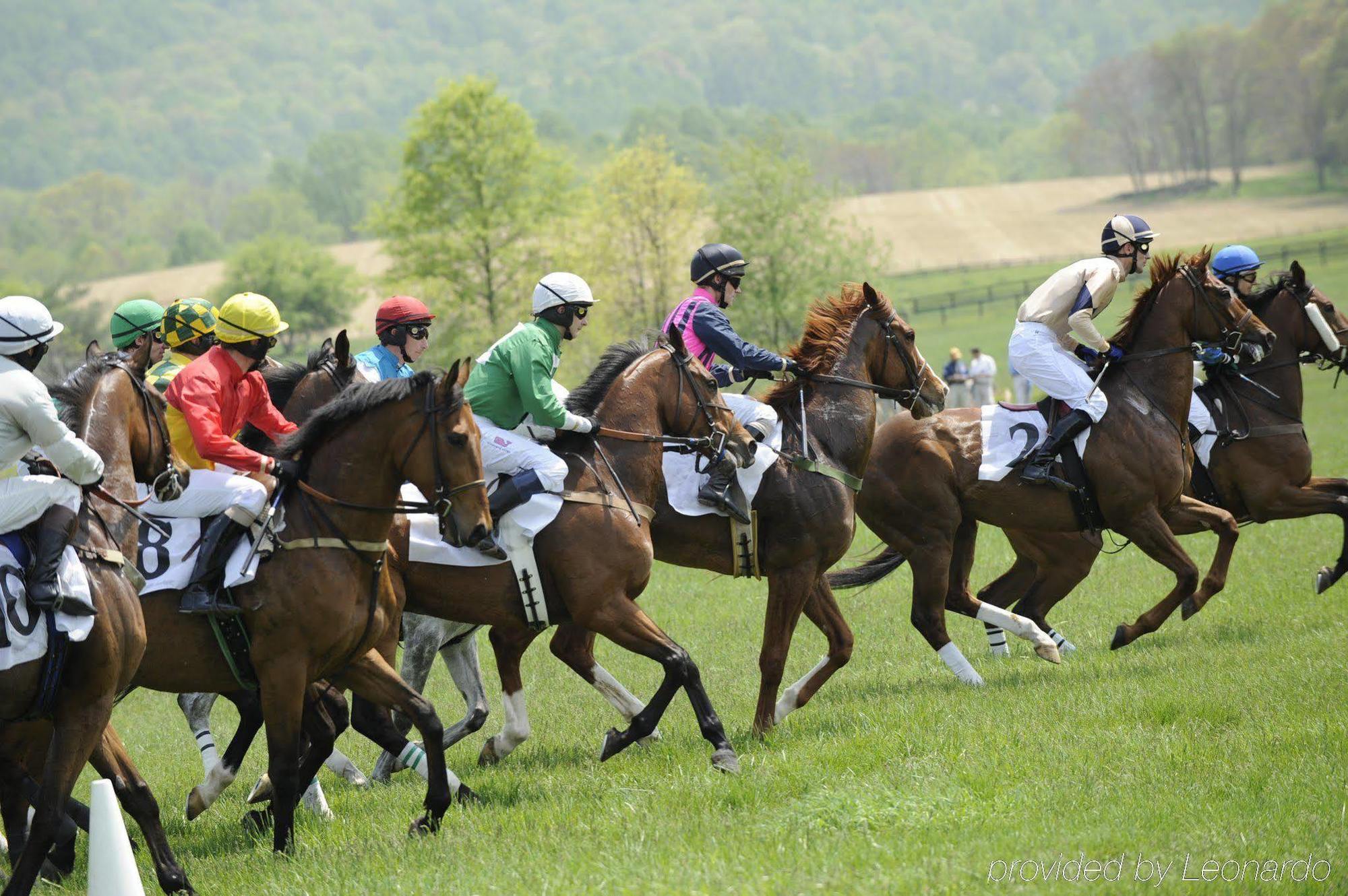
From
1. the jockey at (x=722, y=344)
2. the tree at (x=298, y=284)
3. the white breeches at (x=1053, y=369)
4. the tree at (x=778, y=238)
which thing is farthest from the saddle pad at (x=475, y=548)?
the tree at (x=298, y=284)

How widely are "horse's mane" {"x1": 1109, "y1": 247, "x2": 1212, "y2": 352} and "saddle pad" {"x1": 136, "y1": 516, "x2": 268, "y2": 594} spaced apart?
263 inches

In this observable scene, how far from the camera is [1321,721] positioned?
7379 millimetres

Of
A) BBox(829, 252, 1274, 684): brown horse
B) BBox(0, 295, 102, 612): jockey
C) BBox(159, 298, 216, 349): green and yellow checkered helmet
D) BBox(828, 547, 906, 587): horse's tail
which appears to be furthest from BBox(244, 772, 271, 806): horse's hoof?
BBox(828, 547, 906, 587): horse's tail

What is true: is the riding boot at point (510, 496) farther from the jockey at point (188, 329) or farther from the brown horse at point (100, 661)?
the jockey at point (188, 329)

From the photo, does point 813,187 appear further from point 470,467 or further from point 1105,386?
point 470,467

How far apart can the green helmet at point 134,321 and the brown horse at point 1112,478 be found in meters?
5.27

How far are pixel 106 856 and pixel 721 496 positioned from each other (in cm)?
443

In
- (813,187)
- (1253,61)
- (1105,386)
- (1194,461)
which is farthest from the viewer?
(1253,61)

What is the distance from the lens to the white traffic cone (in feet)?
18.7

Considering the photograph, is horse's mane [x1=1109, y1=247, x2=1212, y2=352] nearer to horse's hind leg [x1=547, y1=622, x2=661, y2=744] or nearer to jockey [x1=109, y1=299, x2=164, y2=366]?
horse's hind leg [x1=547, y1=622, x2=661, y2=744]

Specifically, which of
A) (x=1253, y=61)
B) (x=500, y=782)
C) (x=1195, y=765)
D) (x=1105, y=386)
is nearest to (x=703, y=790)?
(x=500, y=782)

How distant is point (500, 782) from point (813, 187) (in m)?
41.5

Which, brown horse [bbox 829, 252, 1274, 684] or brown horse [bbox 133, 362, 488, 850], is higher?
brown horse [bbox 133, 362, 488, 850]

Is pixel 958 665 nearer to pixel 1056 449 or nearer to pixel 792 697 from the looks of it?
pixel 792 697
